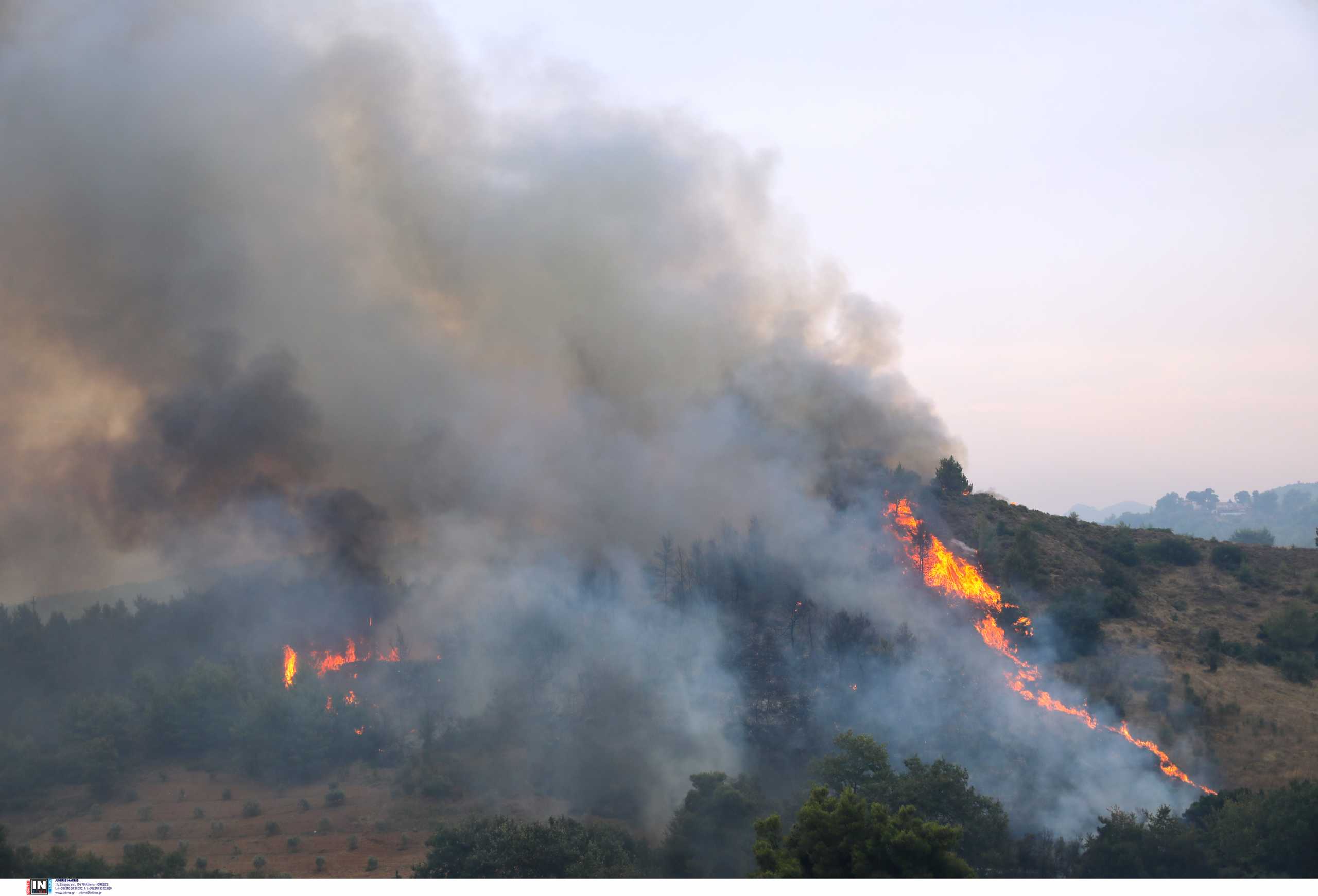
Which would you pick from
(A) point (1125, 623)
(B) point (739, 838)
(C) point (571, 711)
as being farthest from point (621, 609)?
(A) point (1125, 623)

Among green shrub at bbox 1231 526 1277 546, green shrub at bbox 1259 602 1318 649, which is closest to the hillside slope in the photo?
green shrub at bbox 1259 602 1318 649

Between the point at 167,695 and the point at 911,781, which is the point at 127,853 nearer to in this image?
the point at 167,695

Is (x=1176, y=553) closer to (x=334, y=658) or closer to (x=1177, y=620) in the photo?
(x=1177, y=620)

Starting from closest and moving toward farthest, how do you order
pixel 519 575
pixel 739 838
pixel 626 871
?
pixel 626 871 → pixel 739 838 → pixel 519 575

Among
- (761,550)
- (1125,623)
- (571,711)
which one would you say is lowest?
(571,711)

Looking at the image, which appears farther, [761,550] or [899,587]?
[761,550]

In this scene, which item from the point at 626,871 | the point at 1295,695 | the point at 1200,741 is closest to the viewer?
the point at 626,871

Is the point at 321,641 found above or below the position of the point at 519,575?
below

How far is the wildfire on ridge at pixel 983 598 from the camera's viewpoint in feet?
153

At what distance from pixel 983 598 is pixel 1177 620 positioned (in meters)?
13.8

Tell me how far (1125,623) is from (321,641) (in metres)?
59.6

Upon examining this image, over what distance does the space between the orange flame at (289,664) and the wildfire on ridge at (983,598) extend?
46.8 meters

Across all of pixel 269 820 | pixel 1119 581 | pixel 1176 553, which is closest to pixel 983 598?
pixel 1119 581

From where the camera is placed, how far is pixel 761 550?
65.1 metres
